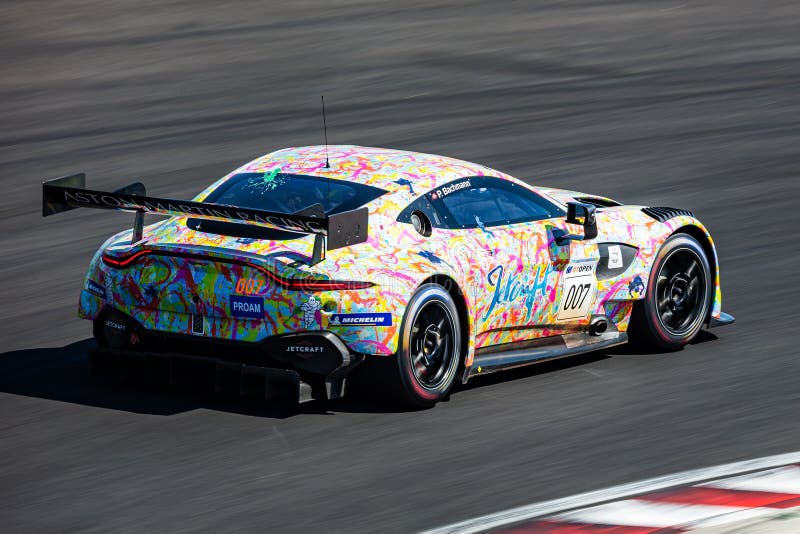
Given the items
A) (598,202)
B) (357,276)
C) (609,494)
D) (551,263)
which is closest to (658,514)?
(609,494)

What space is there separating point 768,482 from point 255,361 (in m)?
2.66

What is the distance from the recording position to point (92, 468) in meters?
6.60

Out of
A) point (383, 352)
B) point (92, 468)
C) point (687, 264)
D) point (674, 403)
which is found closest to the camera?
point (92, 468)

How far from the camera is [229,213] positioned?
7051mm

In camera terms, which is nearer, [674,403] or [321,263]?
[321,263]

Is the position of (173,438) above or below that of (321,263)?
below

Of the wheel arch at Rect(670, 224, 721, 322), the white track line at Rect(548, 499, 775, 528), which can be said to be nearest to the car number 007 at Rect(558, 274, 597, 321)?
the wheel arch at Rect(670, 224, 721, 322)

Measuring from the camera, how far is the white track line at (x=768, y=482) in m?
6.22

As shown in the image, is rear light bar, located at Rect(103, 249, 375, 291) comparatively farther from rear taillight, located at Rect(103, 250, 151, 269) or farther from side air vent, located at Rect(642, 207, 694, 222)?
side air vent, located at Rect(642, 207, 694, 222)

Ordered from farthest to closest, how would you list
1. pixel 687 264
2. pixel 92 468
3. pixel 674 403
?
pixel 687 264 → pixel 674 403 → pixel 92 468

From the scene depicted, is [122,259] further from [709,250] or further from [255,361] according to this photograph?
[709,250]

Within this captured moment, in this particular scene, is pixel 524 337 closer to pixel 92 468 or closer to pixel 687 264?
pixel 687 264

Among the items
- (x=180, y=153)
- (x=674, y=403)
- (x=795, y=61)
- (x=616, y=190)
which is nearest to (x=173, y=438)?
(x=674, y=403)

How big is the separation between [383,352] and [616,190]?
754cm
